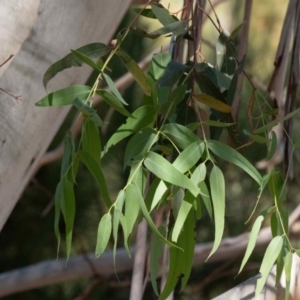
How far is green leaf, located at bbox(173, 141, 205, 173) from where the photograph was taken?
36 centimetres

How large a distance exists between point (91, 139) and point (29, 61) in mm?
146

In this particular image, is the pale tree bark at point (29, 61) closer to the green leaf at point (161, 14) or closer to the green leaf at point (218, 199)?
the green leaf at point (161, 14)

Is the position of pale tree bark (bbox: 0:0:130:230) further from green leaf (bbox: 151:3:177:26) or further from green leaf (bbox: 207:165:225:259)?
green leaf (bbox: 207:165:225:259)

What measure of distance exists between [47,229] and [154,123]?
117 centimetres

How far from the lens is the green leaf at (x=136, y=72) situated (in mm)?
401

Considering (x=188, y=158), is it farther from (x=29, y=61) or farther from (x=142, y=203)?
(x=29, y=61)

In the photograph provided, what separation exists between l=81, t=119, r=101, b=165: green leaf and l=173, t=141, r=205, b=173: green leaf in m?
0.06

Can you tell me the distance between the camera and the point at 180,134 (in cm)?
38

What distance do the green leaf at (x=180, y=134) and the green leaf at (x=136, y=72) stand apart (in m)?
0.04

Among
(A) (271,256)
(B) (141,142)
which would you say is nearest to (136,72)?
(B) (141,142)

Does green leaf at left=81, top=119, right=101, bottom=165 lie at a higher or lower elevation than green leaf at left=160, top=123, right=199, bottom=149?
lower

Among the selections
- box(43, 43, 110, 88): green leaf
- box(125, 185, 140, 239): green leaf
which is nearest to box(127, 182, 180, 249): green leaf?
box(125, 185, 140, 239): green leaf

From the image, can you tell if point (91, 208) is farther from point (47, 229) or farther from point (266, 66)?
point (266, 66)

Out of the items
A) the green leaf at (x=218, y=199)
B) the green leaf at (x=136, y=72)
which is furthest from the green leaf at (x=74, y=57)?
the green leaf at (x=218, y=199)
